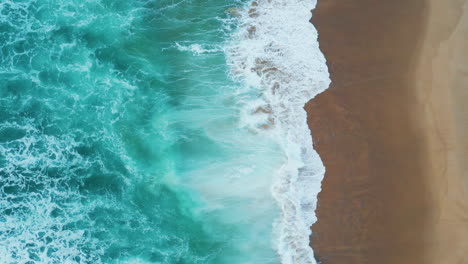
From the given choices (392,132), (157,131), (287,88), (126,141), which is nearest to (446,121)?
(392,132)

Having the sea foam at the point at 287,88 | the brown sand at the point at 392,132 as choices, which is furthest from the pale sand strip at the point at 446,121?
the sea foam at the point at 287,88

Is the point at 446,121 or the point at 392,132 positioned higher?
the point at 446,121

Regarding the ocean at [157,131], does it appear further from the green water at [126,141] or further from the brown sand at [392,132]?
the brown sand at [392,132]

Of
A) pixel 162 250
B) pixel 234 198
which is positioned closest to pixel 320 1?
pixel 234 198

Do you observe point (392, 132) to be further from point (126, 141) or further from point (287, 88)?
point (126, 141)

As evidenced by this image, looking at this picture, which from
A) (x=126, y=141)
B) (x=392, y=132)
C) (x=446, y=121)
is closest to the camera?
(x=392, y=132)

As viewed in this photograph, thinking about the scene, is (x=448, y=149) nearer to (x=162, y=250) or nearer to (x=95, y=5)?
(x=162, y=250)
